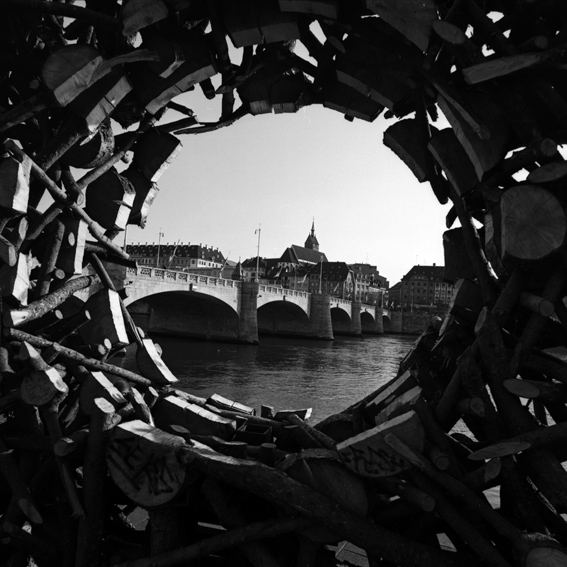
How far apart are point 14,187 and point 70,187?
0.64 meters

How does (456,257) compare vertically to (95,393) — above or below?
above

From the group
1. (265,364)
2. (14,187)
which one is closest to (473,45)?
(14,187)

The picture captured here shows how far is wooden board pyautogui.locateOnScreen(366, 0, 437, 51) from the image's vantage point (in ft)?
9.71

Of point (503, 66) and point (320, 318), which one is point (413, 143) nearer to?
point (503, 66)

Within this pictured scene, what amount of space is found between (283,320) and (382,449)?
7058 centimetres

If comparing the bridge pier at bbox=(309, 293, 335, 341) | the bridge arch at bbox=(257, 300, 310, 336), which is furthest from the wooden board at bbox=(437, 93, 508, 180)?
the bridge pier at bbox=(309, 293, 335, 341)

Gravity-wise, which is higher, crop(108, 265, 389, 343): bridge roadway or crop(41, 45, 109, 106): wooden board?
crop(41, 45, 109, 106): wooden board

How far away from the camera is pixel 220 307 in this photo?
52969mm

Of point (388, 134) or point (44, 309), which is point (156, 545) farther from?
point (388, 134)

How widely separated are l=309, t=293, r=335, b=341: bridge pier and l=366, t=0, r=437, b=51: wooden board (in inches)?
2579

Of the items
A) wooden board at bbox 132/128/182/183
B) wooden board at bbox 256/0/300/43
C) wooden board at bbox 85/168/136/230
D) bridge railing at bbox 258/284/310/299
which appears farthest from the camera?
bridge railing at bbox 258/284/310/299

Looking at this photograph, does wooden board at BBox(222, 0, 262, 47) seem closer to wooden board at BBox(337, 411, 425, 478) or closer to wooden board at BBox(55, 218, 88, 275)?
wooden board at BBox(55, 218, 88, 275)

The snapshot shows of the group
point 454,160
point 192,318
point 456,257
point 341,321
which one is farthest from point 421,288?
point 454,160

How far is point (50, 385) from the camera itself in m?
3.44
